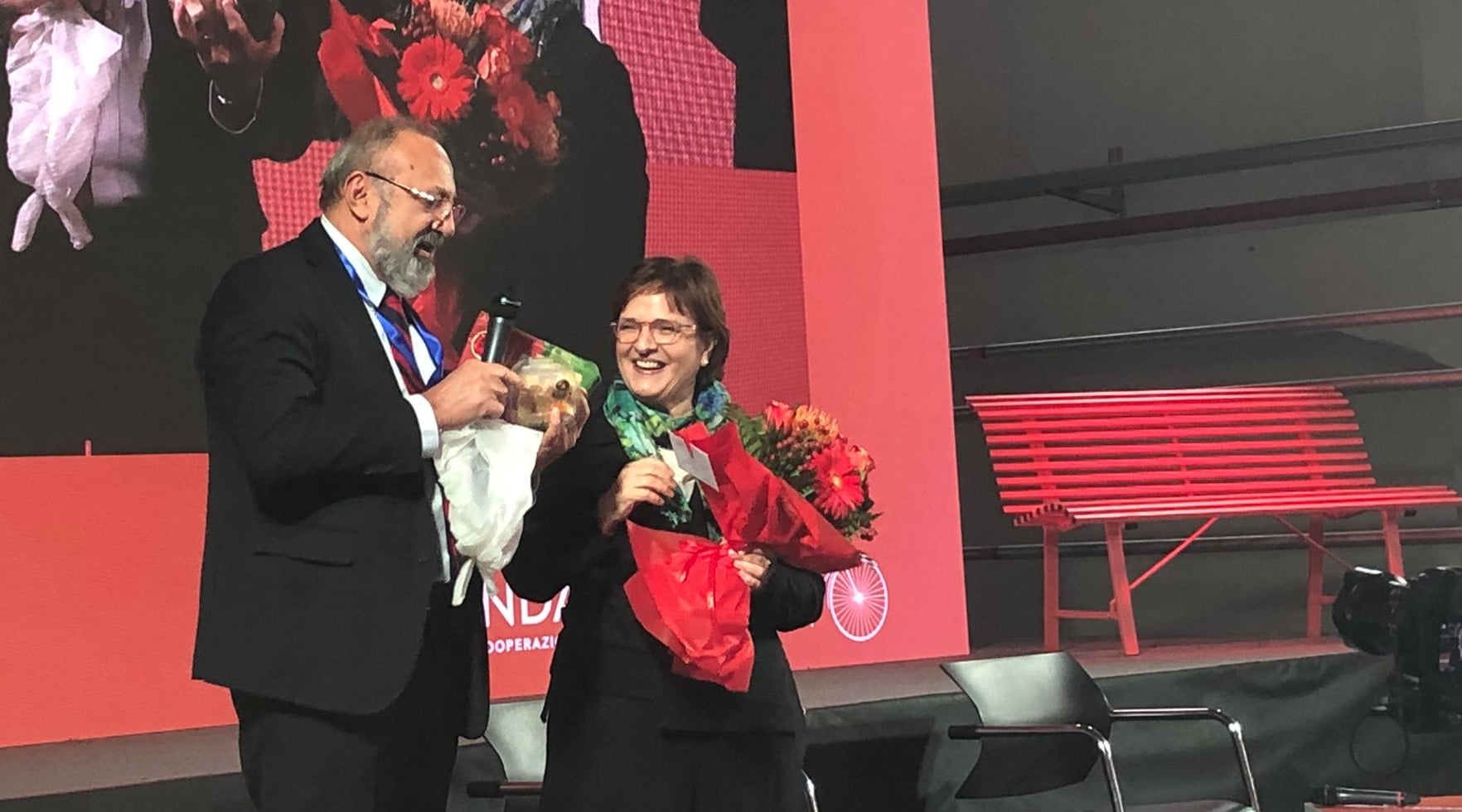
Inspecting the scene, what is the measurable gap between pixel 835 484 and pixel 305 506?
0.77 metres

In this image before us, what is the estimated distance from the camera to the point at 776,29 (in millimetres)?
5031

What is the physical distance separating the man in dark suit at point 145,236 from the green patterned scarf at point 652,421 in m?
1.70

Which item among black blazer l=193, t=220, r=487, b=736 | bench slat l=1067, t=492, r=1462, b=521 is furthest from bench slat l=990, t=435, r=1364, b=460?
black blazer l=193, t=220, r=487, b=736

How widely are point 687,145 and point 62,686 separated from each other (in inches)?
89.4

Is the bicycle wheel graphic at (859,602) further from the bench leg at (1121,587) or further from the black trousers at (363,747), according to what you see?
the black trousers at (363,747)

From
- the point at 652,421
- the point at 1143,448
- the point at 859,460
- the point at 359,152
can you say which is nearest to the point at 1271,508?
the point at 1143,448

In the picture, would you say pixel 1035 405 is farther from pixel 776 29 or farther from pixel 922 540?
pixel 776 29

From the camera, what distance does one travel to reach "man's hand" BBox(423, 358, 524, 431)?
1864 millimetres

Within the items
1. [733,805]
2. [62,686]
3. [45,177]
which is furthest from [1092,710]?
[45,177]

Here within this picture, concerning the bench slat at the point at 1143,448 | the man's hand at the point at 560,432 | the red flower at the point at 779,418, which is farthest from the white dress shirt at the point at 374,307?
the bench slat at the point at 1143,448

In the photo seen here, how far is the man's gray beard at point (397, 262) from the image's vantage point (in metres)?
1.93

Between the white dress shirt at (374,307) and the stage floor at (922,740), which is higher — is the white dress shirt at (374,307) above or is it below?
above

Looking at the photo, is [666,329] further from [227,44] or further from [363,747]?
[227,44]

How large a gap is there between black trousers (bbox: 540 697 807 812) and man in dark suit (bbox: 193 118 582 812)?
11.1 inches
